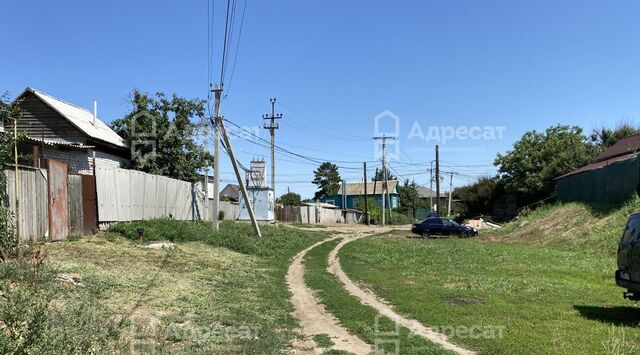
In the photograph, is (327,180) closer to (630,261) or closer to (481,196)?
(481,196)

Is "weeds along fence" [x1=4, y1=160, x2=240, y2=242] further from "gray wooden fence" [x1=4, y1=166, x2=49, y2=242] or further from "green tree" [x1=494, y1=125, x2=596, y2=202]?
"green tree" [x1=494, y1=125, x2=596, y2=202]

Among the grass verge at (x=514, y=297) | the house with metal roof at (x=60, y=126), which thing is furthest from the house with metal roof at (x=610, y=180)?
the house with metal roof at (x=60, y=126)

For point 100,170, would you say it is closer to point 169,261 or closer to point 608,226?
point 169,261

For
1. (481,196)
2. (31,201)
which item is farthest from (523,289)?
(481,196)

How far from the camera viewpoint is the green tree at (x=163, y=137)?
28500 millimetres

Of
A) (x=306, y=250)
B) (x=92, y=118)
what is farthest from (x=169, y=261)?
(x=92, y=118)

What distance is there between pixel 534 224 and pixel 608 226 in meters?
8.23

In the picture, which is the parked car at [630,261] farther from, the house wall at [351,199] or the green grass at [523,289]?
the house wall at [351,199]

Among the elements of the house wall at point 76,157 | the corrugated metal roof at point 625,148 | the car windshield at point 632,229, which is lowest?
the car windshield at point 632,229

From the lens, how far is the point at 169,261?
13.8 meters

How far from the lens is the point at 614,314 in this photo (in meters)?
9.17

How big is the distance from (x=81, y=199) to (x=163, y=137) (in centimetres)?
1368

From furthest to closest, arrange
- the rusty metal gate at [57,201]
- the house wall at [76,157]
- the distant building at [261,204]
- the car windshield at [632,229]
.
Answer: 1. the distant building at [261,204]
2. the house wall at [76,157]
3. the rusty metal gate at [57,201]
4. the car windshield at [632,229]

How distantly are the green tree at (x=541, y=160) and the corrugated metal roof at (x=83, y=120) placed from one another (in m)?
37.5
